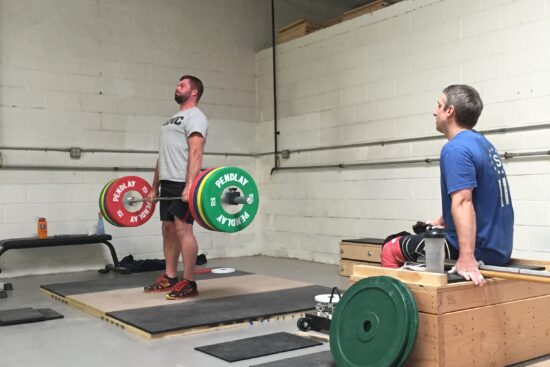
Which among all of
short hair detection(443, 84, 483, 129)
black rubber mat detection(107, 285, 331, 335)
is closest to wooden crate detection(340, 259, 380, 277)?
black rubber mat detection(107, 285, 331, 335)

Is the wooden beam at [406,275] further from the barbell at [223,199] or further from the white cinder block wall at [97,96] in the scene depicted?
the white cinder block wall at [97,96]

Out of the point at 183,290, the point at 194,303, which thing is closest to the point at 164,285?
the point at 183,290

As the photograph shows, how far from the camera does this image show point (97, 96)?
227 inches

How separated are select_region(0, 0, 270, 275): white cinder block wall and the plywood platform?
1.19m

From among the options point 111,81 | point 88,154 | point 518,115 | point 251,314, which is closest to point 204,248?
point 88,154

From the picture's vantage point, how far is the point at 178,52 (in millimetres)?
6301

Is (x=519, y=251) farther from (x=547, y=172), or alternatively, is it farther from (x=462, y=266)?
(x=462, y=266)

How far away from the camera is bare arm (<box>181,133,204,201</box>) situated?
3682 millimetres

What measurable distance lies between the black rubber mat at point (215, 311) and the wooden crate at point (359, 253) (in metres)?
0.98

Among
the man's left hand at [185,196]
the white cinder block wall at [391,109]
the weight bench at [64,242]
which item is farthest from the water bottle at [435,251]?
the weight bench at [64,242]

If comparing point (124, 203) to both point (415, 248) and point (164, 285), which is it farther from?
point (415, 248)

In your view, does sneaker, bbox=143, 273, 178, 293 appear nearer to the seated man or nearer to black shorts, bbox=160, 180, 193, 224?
black shorts, bbox=160, 180, 193, 224

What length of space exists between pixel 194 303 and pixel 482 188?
80.1 inches

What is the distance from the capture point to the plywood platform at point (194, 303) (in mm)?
3170
